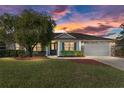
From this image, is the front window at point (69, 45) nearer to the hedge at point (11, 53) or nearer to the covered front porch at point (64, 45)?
the covered front porch at point (64, 45)

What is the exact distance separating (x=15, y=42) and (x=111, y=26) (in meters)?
7.11

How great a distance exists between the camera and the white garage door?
81.8ft

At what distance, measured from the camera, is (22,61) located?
20.4 m

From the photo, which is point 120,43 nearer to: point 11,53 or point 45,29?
point 45,29

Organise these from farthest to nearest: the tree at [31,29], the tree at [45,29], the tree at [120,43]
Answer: the tree at [120,43] < the tree at [31,29] < the tree at [45,29]

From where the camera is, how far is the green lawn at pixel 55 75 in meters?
14.8

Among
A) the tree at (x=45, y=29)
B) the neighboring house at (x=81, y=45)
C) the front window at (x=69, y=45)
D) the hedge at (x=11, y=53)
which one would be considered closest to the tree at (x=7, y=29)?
the neighboring house at (x=81, y=45)

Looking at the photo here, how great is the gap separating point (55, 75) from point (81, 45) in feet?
44.2

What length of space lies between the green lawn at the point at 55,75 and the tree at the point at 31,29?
8.48 feet

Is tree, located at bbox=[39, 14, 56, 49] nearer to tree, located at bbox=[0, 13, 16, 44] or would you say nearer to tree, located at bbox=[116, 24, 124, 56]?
tree, located at bbox=[0, 13, 16, 44]

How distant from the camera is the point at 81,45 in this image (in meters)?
29.7
